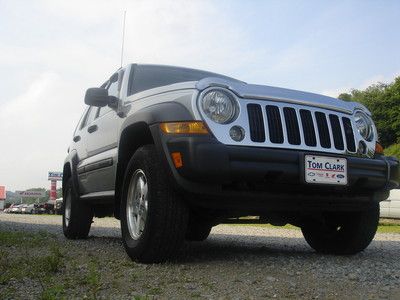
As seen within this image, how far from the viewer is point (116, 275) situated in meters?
3.27

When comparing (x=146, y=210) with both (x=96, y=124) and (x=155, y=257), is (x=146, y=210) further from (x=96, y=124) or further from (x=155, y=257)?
(x=96, y=124)

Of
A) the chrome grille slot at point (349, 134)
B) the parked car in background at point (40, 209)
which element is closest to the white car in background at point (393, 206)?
the chrome grille slot at point (349, 134)

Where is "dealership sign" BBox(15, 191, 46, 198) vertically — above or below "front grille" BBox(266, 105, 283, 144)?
above

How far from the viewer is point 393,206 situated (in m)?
16.4

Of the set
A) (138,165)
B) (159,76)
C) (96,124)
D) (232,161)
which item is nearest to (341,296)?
(232,161)

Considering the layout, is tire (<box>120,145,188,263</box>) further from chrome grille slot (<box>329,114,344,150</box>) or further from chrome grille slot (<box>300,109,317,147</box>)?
chrome grille slot (<box>329,114,344,150</box>)

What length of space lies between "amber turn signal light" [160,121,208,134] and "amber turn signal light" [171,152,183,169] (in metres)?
0.16

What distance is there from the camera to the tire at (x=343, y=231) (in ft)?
14.3

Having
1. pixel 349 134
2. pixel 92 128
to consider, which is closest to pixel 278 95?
pixel 349 134

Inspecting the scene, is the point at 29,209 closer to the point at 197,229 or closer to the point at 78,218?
the point at 78,218

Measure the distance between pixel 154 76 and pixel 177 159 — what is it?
1.93 meters

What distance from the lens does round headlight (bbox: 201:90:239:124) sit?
11.7 feet

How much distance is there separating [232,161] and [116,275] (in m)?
1.09

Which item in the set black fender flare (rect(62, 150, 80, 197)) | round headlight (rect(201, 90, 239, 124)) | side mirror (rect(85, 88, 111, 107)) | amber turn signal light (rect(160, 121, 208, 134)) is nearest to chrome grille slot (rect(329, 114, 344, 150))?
round headlight (rect(201, 90, 239, 124))
